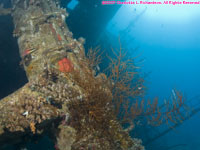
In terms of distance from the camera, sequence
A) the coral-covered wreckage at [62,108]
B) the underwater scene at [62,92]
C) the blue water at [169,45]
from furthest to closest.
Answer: the blue water at [169,45]
the underwater scene at [62,92]
the coral-covered wreckage at [62,108]

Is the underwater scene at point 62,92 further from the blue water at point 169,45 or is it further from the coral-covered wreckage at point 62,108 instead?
the blue water at point 169,45

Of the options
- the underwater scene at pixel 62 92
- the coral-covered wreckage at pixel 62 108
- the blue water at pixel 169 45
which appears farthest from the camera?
the blue water at pixel 169 45

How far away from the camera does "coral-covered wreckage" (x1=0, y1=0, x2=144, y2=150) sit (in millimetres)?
2914

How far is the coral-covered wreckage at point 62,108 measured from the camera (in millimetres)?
2914

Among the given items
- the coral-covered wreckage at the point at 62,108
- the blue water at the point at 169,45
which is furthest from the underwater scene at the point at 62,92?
the blue water at the point at 169,45

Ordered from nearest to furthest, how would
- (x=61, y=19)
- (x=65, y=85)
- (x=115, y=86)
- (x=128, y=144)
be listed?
1. (x=128, y=144)
2. (x=65, y=85)
3. (x=115, y=86)
4. (x=61, y=19)

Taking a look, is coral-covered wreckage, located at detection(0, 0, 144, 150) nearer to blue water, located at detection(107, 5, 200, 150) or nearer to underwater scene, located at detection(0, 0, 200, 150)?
underwater scene, located at detection(0, 0, 200, 150)

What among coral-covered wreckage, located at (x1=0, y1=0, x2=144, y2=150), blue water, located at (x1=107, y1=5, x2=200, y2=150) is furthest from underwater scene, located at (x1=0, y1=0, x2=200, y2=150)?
blue water, located at (x1=107, y1=5, x2=200, y2=150)

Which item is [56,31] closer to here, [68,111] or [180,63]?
[68,111]

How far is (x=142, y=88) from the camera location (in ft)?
18.2

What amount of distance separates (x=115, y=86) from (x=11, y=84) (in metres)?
6.06

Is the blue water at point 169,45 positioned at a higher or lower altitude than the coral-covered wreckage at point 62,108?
higher

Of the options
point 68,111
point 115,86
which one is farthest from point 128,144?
point 115,86

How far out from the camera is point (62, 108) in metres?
3.38
